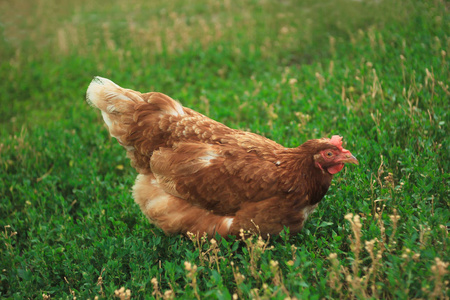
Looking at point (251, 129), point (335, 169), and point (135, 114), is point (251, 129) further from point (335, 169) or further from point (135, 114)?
point (335, 169)

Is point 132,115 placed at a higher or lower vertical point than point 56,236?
higher

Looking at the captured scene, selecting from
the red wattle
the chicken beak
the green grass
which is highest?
the chicken beak

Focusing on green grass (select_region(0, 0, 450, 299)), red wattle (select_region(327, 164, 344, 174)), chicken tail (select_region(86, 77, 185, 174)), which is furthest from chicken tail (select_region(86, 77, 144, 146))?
red wattle (select_region(327, 164, 344, 174))

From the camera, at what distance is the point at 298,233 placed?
3428 mm

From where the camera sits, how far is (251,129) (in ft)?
17.0

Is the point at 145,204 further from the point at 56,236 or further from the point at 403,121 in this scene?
the point at 403,121

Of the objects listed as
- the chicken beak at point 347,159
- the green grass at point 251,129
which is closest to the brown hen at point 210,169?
the chicken beak at point 347,159

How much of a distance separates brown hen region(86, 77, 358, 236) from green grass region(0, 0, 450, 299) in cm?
23

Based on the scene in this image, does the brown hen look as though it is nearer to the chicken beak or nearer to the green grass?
the chicken beak

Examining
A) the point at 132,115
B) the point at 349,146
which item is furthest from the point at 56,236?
the point at 349,146

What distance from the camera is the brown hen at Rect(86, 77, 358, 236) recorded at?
10.6 feet

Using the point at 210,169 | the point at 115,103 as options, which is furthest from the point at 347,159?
the point at 115,103

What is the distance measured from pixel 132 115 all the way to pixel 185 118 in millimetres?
563

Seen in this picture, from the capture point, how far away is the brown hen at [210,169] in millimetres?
3223
